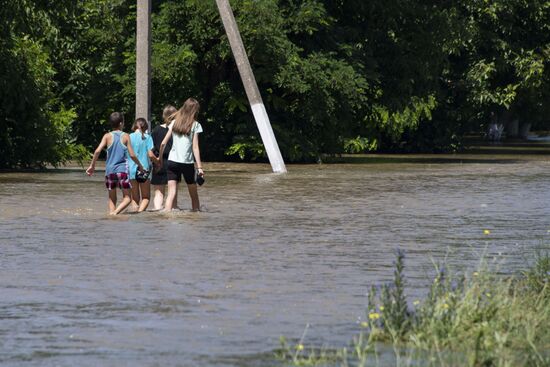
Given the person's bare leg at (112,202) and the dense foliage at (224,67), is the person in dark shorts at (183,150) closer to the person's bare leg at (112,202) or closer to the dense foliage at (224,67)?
the person's bare leg at (112,202)

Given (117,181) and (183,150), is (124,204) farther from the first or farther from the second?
(183,150)

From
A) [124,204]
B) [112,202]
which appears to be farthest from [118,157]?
[124,204]

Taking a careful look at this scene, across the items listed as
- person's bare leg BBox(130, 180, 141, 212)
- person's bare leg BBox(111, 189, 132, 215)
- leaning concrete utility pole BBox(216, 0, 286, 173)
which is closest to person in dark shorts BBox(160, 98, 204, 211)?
person's bare leg BBox(111, 189, 132, 215)

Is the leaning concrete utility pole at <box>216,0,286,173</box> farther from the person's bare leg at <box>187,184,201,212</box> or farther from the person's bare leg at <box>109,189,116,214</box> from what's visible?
the person's bare leg at <box>109,189,116,214</box>

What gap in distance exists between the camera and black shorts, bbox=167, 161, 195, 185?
69.1 feet

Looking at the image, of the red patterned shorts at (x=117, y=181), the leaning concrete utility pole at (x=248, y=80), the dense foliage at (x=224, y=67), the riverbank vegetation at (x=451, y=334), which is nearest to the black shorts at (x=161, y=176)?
the red patterned shorts at (x=117, y=181)

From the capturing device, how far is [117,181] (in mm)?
21359

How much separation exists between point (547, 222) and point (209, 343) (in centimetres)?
1082

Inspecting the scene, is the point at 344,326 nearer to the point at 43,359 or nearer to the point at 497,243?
the point at 43,359

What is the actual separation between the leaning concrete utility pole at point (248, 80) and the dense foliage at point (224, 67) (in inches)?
161

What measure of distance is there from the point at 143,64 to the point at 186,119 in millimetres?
7534

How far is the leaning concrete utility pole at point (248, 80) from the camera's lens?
34875 millimetres

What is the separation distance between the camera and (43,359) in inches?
355

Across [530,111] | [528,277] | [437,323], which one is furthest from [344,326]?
[530,111]
